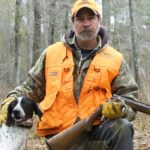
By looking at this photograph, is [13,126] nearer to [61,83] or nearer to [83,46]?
[61,83]

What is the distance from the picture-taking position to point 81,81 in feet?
15.7

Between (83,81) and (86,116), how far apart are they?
16.2 inches

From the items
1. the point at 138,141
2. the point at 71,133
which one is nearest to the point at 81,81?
the point at 71,133

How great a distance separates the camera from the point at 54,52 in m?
5.02

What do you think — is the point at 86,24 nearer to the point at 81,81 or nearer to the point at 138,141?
the point at 81,81

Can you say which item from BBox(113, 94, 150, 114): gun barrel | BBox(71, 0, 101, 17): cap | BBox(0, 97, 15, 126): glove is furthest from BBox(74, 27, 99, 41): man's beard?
BBox(0, 97, 15, 126): glove

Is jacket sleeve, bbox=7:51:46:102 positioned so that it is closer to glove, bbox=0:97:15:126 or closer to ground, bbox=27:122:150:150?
glove, bbox=0:97:15:126

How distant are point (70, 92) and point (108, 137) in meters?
0.69

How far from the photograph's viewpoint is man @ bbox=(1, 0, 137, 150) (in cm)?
466

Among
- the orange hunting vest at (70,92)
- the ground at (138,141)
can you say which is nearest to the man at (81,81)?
the orange hunting vest at (70,92)

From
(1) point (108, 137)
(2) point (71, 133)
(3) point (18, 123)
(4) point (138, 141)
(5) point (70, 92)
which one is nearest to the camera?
(2) point (71, 133)

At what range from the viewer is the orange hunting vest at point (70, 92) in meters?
4.69

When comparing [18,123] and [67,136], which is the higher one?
[67,136]

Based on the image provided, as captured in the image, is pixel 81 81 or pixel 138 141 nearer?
pixel 81 81
